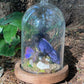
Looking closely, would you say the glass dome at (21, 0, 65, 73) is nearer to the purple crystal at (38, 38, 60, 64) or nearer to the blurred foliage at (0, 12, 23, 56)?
the purple crystal at (38, 38, 60, 64)

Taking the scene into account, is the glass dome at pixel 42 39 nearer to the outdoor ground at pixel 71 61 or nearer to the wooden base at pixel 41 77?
the wooden base at pixel 41 77

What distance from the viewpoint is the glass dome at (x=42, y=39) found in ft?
5.43

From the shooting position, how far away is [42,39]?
1.67 metres

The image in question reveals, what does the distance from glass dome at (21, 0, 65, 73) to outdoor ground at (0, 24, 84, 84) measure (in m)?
0.21

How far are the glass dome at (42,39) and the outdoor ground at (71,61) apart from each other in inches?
8.2

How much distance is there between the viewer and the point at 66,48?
2520mm

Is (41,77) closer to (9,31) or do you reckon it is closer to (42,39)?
(42,39)

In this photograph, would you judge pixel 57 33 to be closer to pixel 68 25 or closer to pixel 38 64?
pixel 38 64

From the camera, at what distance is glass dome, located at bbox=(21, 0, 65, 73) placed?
1654 mm

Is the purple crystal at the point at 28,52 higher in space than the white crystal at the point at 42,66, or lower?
higher

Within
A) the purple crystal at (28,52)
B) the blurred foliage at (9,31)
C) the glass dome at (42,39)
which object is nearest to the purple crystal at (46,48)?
the glass dome at (42,39)

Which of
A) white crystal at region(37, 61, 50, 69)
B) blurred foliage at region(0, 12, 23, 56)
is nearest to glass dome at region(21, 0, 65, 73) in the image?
white crystal at region(37, 61, 50, 69)

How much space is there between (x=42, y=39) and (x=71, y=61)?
0.67 m

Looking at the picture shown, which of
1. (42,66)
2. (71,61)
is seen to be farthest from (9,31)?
(71,61)
